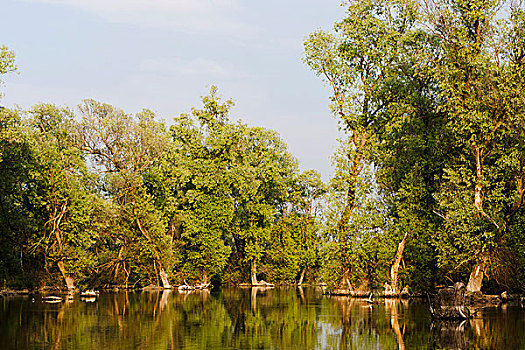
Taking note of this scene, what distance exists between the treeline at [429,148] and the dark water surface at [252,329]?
183 inches

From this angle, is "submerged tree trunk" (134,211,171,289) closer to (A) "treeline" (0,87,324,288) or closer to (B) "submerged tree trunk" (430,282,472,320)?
(A) "treeline" (0,87,324,288)

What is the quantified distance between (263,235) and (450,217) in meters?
33.0

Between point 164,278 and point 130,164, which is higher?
point 130,164

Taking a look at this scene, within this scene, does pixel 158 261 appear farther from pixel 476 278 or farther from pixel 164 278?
pixel 476 278

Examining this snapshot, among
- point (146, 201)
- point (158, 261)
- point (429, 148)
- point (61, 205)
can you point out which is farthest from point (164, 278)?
point (429, 148)

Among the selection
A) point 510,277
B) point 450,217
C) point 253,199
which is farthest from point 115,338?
point 253,199

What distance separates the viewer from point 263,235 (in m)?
62.0

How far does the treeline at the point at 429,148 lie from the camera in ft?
101

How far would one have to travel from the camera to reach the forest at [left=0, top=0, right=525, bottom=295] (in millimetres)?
31438

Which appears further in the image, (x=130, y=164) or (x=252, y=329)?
(x=130, y=164)

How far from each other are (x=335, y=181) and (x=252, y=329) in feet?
65.8

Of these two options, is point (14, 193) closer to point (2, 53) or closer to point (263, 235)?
point (2, 53)

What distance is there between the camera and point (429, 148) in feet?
119

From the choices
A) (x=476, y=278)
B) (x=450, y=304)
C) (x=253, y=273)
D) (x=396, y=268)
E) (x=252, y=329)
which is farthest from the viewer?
(x=253, y=273)
